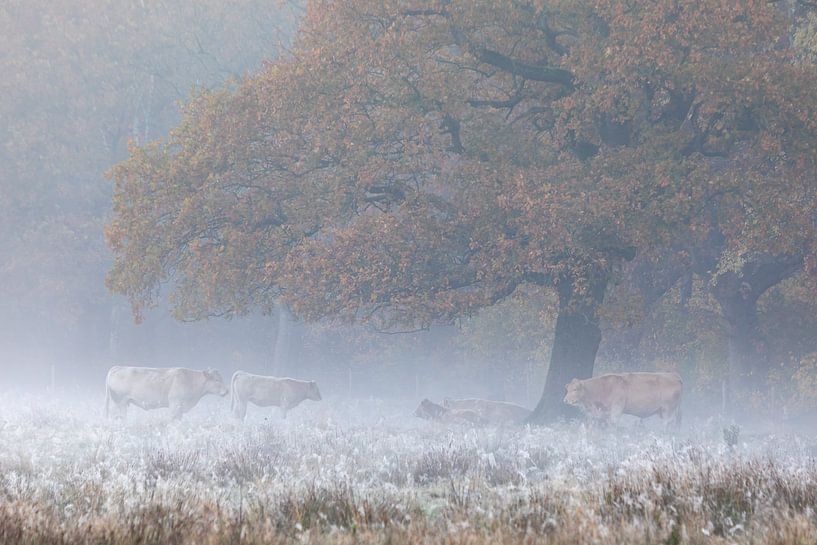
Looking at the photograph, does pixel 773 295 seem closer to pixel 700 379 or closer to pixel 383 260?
pixel 700 379

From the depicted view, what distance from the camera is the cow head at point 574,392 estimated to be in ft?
80.0

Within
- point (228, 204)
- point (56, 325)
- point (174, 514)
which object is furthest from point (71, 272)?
point (174, 514)

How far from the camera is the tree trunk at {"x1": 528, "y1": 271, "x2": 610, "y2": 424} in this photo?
2352 centimetres

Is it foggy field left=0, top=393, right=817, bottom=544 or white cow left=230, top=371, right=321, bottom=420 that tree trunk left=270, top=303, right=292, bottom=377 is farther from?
foggy field left=0, top=393, right=817, bottom=544

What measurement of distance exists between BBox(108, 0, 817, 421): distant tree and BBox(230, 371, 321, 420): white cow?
30.0 feet

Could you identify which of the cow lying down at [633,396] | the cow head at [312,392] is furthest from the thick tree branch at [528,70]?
the cow head at [312,392]

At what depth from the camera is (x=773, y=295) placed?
2978cm

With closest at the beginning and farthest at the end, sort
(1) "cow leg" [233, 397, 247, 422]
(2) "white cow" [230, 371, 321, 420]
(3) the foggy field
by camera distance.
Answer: (3) the foggy field, (1) "cow leg" [233, 397, 247, 422], (2) "white cow" [230, 371, 321, 420]

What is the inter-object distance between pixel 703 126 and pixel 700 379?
64.4ft

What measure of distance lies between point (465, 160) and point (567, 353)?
258 inches

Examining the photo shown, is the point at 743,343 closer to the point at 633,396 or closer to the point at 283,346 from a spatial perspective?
the point at 633,396

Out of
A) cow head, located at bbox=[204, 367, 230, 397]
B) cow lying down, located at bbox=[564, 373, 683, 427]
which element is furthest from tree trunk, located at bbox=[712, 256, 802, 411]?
cow head, located at bbox=[204, 367, 230, 397]

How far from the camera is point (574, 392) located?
24469mm

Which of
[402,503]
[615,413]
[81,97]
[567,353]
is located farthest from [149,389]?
[402,503]
